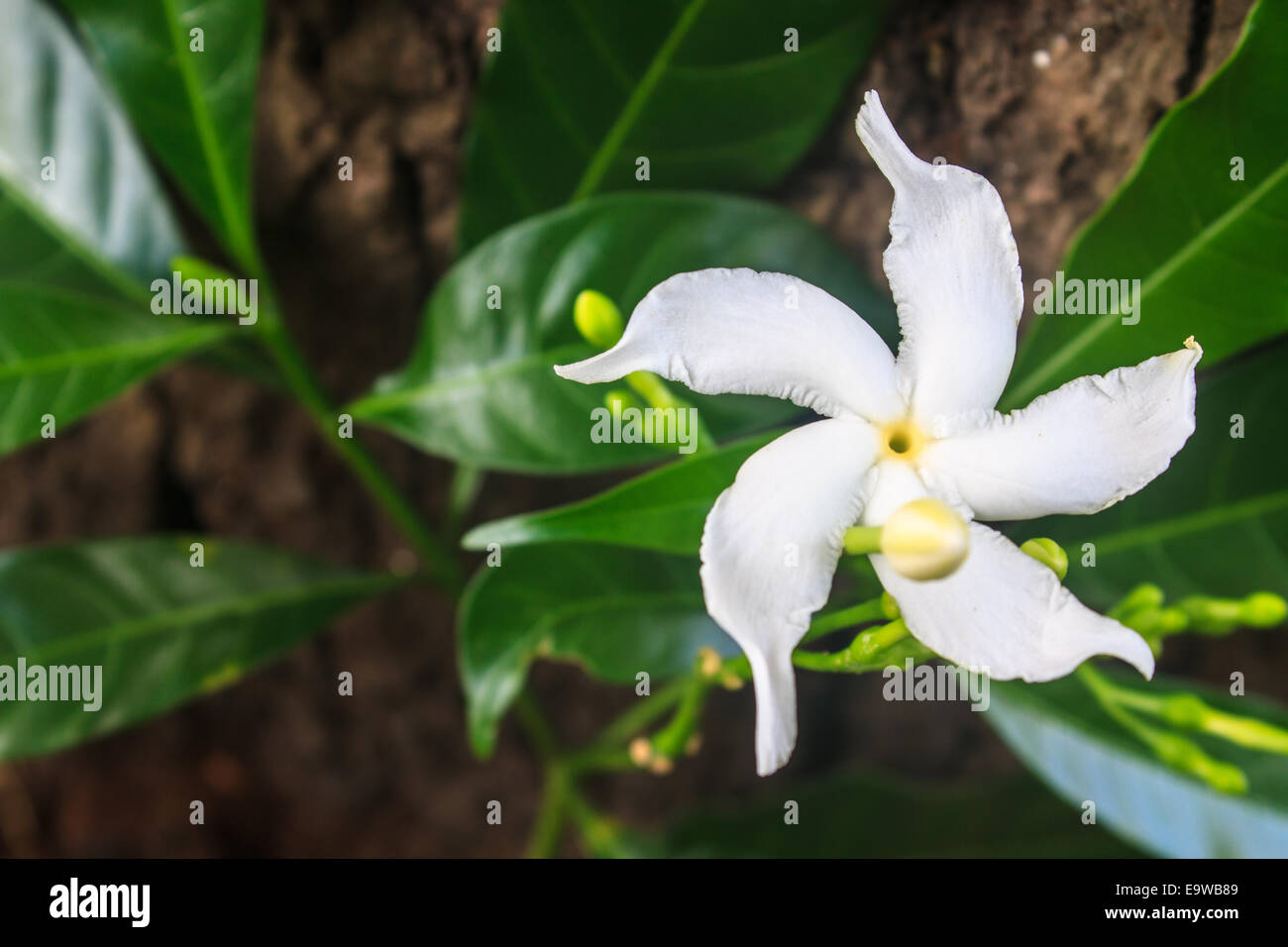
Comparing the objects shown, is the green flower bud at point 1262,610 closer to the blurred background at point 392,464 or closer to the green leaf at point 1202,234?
the green leaf at point 1202,234

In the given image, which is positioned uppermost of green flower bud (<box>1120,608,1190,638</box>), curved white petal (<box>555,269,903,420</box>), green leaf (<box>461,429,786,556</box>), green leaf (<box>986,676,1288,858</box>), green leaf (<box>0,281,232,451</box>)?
green leaf (<box>0,281,232,451</box>)

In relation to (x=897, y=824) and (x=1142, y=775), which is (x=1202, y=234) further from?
(x=897, y=824)

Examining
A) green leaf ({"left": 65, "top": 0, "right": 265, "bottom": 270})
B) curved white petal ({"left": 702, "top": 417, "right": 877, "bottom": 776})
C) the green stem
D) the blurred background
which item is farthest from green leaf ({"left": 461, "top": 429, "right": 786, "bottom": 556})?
the green stem

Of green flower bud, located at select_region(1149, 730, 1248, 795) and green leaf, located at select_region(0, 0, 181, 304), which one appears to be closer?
green flower bud, located at select_region(1149, 730, 1248, 795)

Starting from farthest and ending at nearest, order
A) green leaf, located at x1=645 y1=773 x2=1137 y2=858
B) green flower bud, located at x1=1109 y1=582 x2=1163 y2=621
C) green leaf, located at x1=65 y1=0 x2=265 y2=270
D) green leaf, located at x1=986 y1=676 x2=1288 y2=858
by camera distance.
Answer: green leaf, located at x1=645 y1=773 x2=1137 y2=858 → green leaf, located at x1=986 y1=676 x2=1288 y2=858 → green leaf, located at x1=65 y1=0 x2=265 y2=270 → green flower bud, located at x1=1109 y1=582 x2=1163 y2=621

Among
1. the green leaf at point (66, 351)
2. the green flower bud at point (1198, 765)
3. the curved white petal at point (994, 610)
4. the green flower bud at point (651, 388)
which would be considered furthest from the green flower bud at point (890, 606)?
the green leaf at point (66, 351)

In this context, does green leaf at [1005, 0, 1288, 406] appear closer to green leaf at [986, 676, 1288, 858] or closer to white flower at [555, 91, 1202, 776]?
white flower at [555, 91, 1202, 776]
